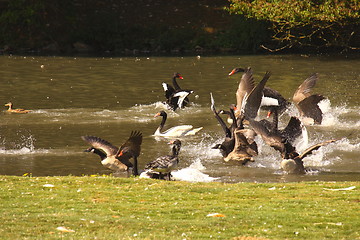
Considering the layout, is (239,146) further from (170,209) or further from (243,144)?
(170,209)

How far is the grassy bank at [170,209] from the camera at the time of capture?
8234 millimetres

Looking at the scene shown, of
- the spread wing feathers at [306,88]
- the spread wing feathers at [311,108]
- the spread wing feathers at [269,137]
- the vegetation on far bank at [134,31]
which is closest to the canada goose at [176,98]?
the spread wing feathers at [306,88]

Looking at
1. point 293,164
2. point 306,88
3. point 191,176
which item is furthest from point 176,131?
point 191,176

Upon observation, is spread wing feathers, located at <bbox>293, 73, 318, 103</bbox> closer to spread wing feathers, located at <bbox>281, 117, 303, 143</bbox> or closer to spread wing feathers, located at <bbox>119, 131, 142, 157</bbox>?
spread wing feathers, located at <bbox>281, 117, 303, 143</bbox>

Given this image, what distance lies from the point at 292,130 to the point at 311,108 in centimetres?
339

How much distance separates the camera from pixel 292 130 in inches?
632

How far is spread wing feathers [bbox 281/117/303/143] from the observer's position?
16.0 meters

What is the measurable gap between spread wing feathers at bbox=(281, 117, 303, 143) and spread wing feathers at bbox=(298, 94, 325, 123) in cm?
291

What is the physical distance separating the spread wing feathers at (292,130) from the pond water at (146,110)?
0.56 metres

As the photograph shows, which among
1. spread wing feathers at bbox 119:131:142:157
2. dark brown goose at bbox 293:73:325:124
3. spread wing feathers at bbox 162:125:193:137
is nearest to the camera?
spread wing feathers at bbox 119:131:142:157

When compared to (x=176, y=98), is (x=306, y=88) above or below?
below

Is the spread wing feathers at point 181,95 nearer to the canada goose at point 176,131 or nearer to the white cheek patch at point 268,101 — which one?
the canada goose at point 176,131

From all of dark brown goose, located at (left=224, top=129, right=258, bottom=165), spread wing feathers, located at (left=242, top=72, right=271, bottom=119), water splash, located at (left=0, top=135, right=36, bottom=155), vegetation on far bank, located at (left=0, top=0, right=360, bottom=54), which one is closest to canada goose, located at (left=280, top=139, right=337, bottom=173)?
dark brown goose, located at (left=224, top=129, right=258, bottom=165)

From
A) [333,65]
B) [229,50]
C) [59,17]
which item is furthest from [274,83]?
[59,17]
